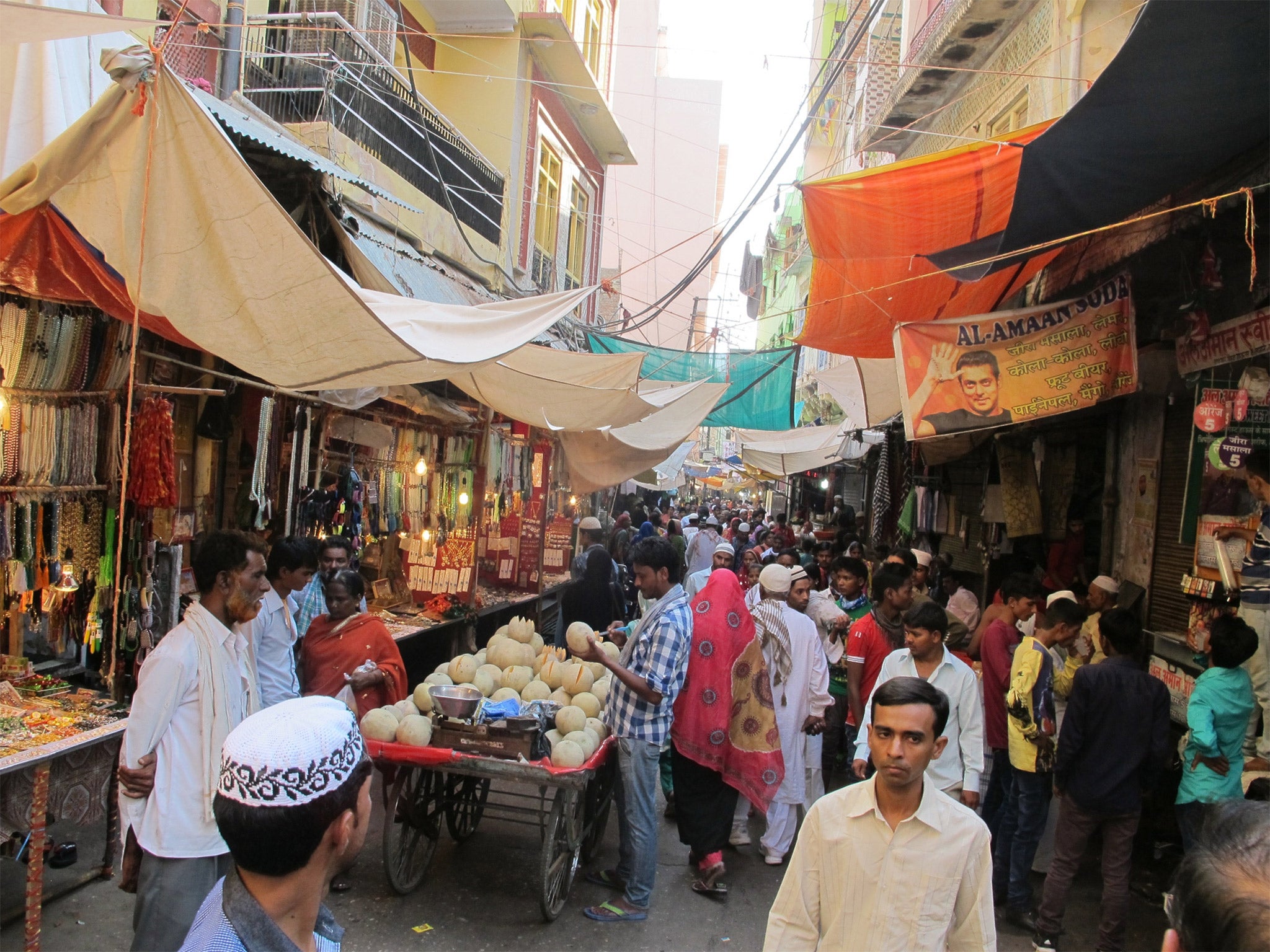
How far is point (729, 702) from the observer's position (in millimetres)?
4988

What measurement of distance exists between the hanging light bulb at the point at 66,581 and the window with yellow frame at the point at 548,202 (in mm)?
11966

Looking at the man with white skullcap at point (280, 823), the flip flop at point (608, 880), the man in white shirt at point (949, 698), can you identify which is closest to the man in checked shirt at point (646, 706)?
the flip flop at point (608, 880)

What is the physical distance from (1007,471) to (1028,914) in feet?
16.2

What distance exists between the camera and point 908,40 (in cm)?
1398

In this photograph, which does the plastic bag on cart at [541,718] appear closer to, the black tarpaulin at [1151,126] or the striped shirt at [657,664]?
the striped shirt at [657,664]

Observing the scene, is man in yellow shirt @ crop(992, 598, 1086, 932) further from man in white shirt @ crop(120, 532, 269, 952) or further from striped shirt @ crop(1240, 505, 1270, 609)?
man in white shirt @ crop(120, 532, 269, 952)

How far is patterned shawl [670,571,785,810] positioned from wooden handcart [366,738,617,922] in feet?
1.62

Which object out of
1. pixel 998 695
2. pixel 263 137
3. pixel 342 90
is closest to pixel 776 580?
pixel 998 695

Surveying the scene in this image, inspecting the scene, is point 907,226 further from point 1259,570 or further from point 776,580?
point 1259,570

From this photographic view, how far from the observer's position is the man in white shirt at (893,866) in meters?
2.16

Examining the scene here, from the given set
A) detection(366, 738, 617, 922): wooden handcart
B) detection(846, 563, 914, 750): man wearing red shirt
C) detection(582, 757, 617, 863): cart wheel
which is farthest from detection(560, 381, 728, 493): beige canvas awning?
detection(366, 738, 617, 922): wooden handcart

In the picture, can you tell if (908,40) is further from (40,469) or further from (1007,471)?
(40,469)

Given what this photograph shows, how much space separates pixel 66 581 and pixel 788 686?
13.6 feet

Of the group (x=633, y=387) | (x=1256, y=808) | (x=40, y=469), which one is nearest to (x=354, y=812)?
(x=1256, y=808)
